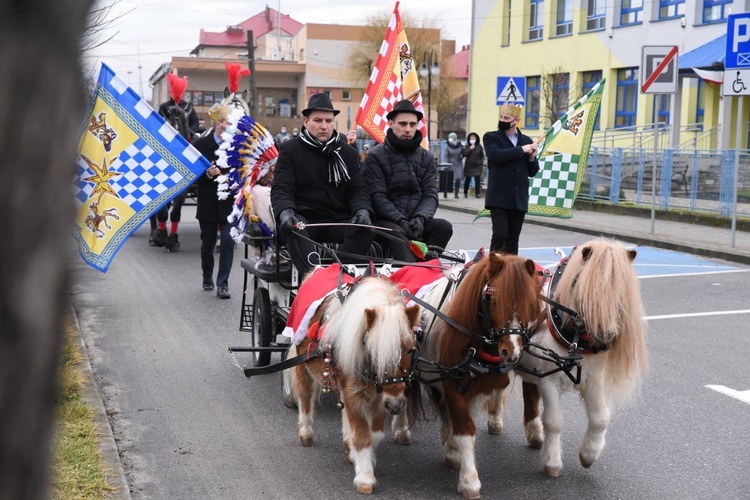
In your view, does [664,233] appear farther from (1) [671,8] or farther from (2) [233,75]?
(1) [671,8]

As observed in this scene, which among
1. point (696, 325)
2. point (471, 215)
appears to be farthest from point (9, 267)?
point (471, 215)

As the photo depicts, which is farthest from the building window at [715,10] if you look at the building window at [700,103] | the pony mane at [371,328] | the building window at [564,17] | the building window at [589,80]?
the pony mane at [371,328]

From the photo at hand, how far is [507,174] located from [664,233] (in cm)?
959

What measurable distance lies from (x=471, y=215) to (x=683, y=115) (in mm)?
11889

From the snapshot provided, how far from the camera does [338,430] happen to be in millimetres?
6344

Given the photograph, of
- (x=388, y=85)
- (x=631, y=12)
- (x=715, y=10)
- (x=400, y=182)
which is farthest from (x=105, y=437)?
(x=631, y=12)

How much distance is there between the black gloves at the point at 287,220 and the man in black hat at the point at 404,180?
2.65ft

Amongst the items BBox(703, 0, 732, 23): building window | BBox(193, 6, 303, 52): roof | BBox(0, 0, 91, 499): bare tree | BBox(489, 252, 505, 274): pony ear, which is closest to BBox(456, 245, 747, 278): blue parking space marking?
BBox(489, 252, 505, 274): pony ear

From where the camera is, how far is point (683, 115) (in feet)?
104

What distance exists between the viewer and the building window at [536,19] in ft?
133

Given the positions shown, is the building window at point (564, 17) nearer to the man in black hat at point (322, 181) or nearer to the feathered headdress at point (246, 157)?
the feathered headdress at point (246, 157)

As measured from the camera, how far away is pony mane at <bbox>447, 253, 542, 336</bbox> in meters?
4.68

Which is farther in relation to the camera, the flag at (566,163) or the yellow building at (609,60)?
the yellow building at (609,60)

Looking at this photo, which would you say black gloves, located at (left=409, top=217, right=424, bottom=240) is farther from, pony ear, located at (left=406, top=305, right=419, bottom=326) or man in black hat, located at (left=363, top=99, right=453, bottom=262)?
pony ear, located at (left=406, top=305, right=419, bottom=326)
